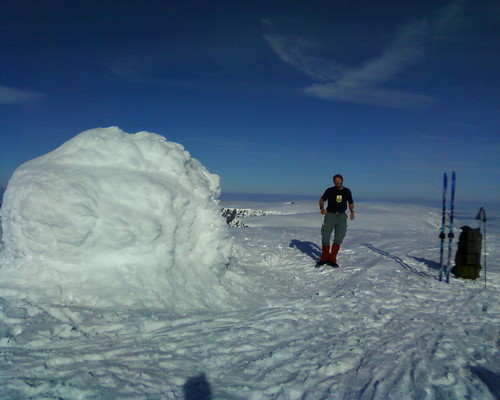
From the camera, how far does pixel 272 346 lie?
4.76 meters

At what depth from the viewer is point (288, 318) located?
5.78m

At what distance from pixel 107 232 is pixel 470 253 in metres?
7.56

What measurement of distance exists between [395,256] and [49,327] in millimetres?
9018

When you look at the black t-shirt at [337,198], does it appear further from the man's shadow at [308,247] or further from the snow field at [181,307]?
the man's shadow at [308,247]

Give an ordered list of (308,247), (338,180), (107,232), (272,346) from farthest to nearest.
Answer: (308,247)
(338,180)
(107,232)
(272,346)

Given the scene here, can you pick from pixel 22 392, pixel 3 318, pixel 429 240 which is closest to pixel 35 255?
pixel 3 318

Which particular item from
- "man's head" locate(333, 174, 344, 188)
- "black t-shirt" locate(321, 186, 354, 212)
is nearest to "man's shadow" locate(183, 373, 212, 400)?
"black t-shirt" locate(321, 186, 354, 212)

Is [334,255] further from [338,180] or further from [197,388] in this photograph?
[197,388]

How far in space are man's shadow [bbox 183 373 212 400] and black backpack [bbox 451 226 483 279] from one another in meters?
6.74

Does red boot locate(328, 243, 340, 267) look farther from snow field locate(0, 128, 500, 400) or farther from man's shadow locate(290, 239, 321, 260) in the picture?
man's shadow locate(290, 239, 321, 260)

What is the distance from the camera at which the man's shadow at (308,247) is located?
10.9m

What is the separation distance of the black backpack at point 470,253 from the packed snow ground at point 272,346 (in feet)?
1.28

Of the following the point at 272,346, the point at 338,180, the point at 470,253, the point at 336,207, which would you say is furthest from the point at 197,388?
the point at 470,253

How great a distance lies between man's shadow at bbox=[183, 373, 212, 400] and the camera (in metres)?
3.58
